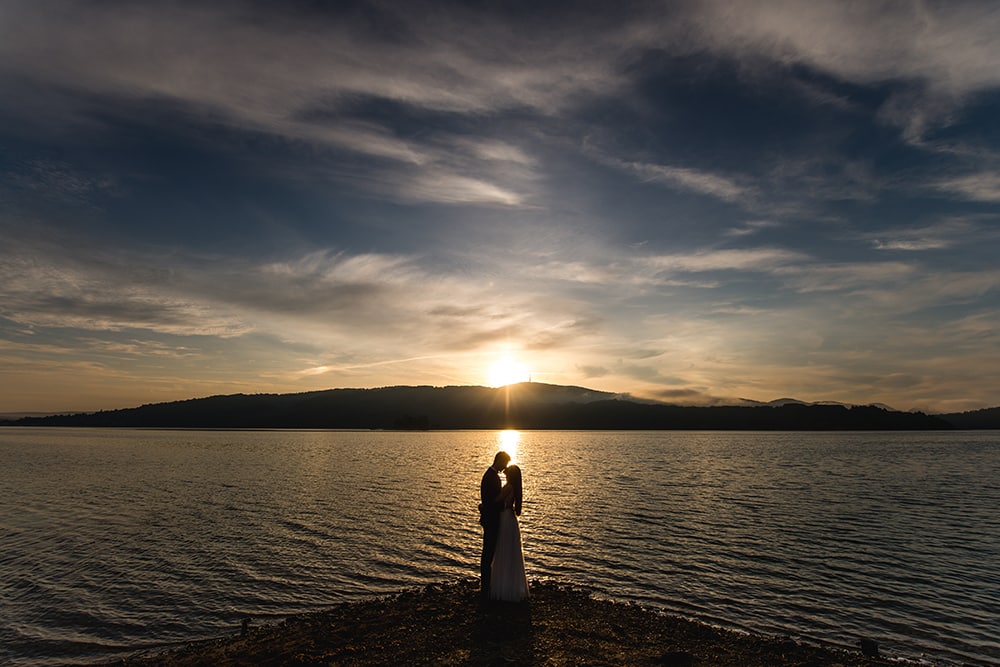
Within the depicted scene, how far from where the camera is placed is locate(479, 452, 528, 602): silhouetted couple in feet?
55.8

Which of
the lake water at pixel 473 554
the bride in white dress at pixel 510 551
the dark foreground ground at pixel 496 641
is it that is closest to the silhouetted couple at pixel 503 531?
the bride in white dress at pixel 510 551

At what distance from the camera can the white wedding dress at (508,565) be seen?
17031 millimetres

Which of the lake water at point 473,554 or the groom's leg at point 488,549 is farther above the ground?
the groom's leg at point 488,549

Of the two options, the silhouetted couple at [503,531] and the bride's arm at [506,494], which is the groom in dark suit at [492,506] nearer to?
the silhouetted couple at [503,531]

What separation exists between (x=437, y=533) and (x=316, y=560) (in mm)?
8554

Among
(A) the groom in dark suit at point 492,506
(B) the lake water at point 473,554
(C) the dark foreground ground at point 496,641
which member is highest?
(A) the groom in dark suit at point 492,506

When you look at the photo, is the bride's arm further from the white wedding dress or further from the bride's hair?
the white wedding dress

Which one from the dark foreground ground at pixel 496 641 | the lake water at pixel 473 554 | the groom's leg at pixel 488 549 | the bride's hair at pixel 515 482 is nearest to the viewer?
the dark foreground ground at pixel 496 641

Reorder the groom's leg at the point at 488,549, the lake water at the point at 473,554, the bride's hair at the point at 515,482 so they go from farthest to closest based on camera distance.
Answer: the lake water at the point at 473,554, the groom's leg at the point at 488,549, the bride's hair at the point at 515,482

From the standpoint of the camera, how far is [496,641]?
14719 millimetres

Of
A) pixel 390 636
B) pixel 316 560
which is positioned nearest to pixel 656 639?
pixel 390 636

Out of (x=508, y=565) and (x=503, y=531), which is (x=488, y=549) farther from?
(x=503, y=531)

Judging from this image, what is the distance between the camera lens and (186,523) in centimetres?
3725

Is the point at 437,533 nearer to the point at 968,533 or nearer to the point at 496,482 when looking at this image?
the point at 496,482
